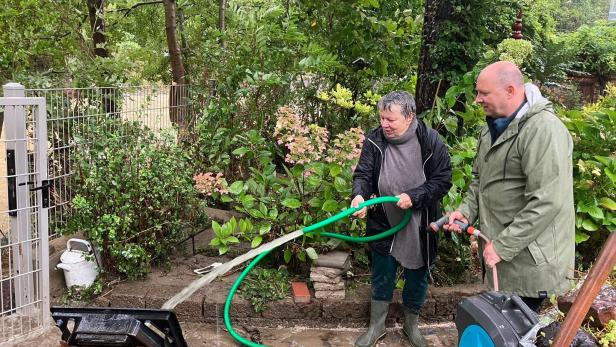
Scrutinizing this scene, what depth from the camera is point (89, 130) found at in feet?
14.4

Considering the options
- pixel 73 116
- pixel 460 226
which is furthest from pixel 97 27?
pixel 460 226

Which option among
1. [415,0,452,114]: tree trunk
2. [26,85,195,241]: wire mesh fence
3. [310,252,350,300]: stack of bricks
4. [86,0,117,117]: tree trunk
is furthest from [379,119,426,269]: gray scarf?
[86,0,117,117]: tree trunk

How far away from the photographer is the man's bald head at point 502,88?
8.41ft

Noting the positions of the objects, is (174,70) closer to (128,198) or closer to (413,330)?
(128,198)

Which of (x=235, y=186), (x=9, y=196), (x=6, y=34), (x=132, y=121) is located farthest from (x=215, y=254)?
(x=6, y=34)

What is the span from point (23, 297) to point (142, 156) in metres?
1.28

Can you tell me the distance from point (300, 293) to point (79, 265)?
1.61m

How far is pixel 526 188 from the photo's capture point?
255cm

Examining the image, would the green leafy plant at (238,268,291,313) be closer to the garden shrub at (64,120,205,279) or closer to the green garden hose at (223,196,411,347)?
the green garden hose at (223,196,411,347)

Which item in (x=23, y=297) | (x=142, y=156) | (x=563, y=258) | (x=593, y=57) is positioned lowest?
(x=23, y=297)

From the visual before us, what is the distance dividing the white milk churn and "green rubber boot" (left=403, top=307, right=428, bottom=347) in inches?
90.4

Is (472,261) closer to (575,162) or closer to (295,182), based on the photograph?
(575,162)

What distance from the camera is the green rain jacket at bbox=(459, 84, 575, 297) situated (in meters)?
2.47

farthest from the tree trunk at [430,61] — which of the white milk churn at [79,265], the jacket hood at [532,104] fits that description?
the white milk churn at [79,265]
